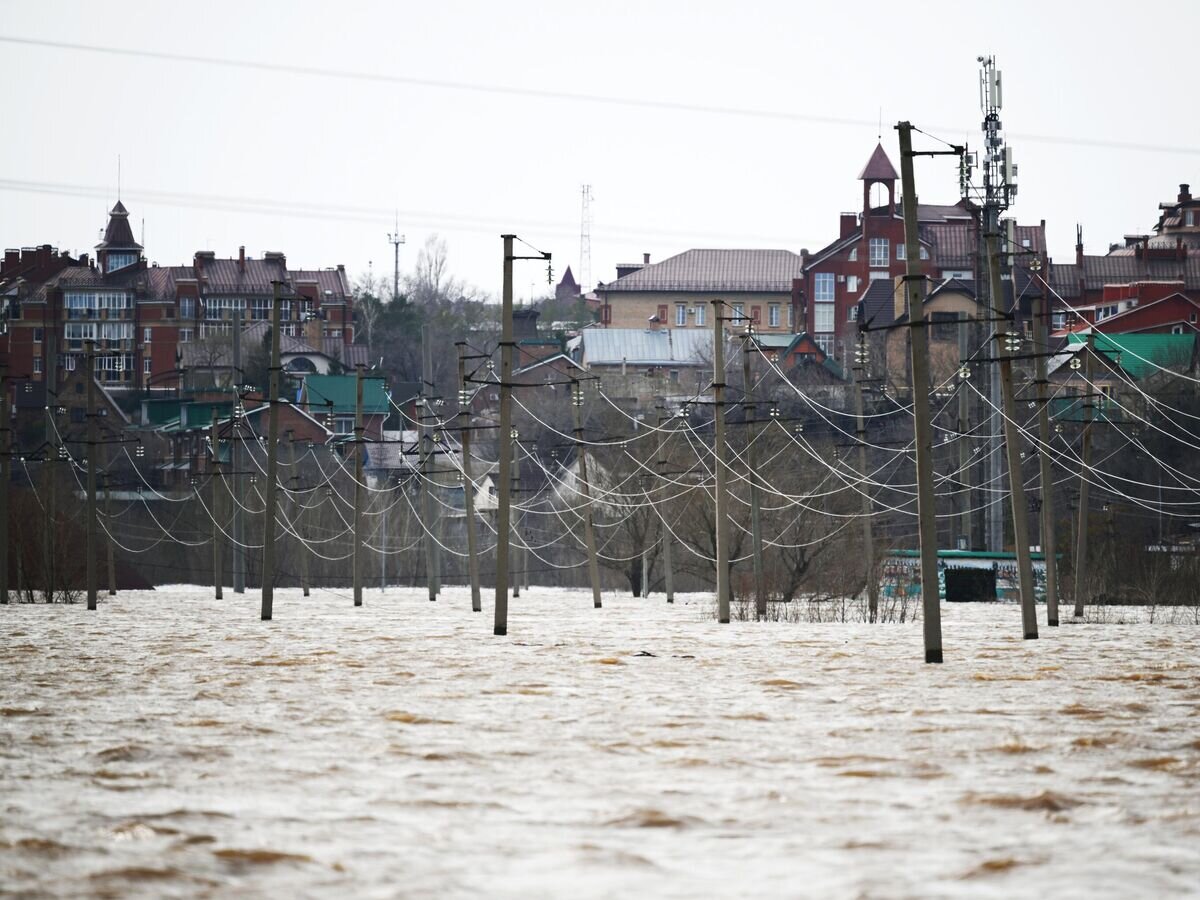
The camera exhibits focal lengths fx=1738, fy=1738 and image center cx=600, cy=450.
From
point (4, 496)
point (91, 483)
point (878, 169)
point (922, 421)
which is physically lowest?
point (922, 421)

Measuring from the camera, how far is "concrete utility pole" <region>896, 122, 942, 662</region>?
22.0 m

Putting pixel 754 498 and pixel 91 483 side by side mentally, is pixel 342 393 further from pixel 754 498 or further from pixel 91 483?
pixel 754 498

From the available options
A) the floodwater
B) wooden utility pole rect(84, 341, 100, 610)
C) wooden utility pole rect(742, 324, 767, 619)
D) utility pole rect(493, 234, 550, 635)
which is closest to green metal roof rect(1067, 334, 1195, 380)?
wooden utility pole rect(742, 324, 767, 619)

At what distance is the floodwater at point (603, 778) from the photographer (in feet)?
25.3

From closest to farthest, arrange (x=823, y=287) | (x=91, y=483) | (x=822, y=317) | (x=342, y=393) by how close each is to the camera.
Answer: (x=91, y=483) < (x=342, y=393) < (x=823, y=287) < (x=822, y=317)

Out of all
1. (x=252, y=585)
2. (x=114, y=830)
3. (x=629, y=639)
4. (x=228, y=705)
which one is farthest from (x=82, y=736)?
(x=252, y=585)

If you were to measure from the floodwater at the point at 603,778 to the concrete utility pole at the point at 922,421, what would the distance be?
79 centimetres

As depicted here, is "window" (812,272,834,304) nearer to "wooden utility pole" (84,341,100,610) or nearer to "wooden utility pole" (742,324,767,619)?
"wooden utility pole" (742,324,767,619)

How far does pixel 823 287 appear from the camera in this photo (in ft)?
441

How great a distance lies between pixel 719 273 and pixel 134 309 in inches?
1935

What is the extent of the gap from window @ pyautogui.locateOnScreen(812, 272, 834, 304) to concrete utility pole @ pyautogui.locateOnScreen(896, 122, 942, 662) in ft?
368

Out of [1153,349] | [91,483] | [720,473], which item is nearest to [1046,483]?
[720,473]

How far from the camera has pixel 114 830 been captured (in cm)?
877

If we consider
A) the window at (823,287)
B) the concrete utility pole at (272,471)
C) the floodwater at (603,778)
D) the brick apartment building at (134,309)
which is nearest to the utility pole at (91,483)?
the concrete utility pole at (272,471)
